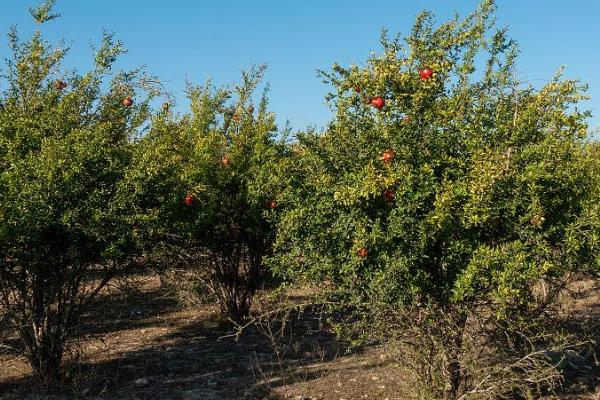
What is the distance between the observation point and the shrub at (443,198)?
5066mm

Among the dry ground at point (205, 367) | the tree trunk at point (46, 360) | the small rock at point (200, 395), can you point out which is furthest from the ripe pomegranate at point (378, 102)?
the tree trunk at point (46, 360)

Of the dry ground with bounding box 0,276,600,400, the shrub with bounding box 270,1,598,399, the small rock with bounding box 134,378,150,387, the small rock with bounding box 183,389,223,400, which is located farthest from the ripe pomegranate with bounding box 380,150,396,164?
the small rock with bounding box 134,378,150,387

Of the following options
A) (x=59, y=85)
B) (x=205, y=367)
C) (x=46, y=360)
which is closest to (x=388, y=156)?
(x=46, y=360)

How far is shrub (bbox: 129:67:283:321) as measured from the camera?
7801mm

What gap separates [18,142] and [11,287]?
1.61 meters

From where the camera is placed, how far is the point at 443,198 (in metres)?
4.84

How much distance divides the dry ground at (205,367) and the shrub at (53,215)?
525 millimetres

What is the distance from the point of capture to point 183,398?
733 centimetres

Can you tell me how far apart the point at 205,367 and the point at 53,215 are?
3296 millimetres

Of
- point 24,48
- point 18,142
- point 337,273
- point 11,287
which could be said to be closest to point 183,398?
point 11,287

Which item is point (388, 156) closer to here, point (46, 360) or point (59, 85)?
point (46, 360)

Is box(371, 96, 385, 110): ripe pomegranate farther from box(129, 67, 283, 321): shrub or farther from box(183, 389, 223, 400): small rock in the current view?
box(183, 389, 223, 400): small rock

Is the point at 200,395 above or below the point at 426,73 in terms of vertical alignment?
below

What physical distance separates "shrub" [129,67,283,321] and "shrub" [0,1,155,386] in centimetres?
45
